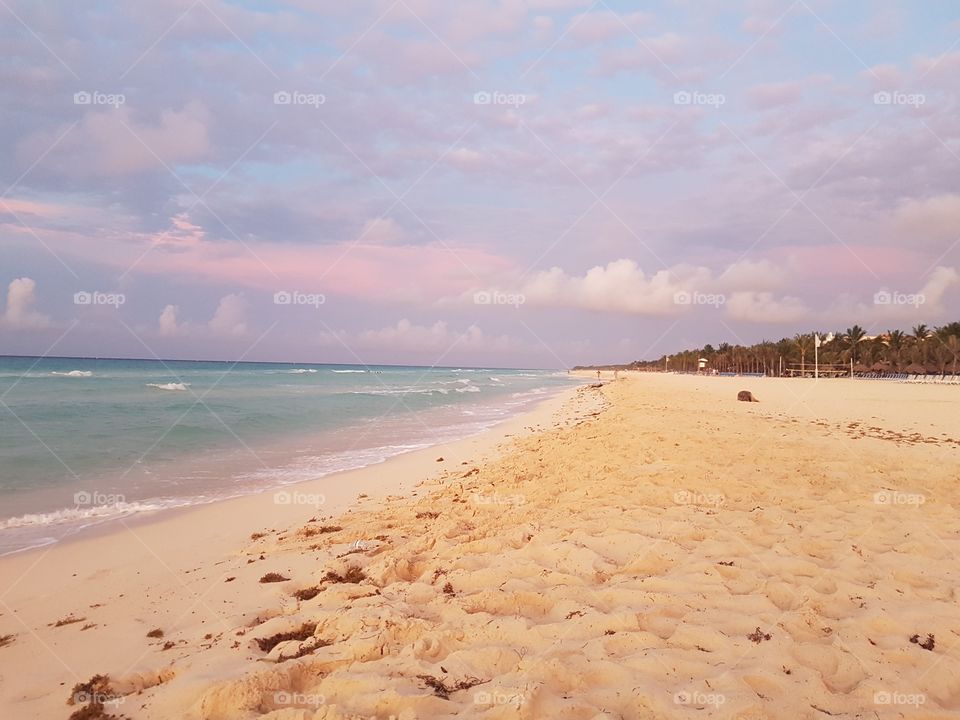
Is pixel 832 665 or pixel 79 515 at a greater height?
pixel 832 665

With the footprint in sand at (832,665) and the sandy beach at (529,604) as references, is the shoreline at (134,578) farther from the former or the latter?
the footprint in sand at (832,665)

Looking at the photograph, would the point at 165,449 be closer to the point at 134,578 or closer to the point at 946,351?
the point at 134,578

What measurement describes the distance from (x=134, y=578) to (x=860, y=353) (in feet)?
328

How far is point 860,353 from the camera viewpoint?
83625 mm

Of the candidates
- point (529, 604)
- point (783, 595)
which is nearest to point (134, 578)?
point (529, 604)

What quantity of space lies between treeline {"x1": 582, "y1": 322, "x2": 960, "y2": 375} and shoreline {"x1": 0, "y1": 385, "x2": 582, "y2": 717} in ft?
238

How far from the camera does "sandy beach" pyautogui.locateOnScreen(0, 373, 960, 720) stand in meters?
3.37

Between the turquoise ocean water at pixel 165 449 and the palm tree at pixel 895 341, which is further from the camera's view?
the palm tree at pixel 895 341

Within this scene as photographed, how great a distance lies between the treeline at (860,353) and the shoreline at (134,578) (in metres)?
72.7

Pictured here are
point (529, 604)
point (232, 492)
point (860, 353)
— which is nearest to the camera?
point (529, 604)

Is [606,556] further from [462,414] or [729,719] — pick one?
[462,414]

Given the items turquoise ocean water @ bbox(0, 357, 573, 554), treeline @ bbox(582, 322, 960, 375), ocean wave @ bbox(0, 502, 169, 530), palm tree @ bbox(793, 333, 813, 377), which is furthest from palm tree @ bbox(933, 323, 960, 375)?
ocean wave @ bbox(0, 502, 169, 530)

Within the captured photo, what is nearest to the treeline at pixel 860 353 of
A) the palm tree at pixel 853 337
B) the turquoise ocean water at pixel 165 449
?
the palm tree at pixel 853 337

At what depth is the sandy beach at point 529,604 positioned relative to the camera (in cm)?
337
